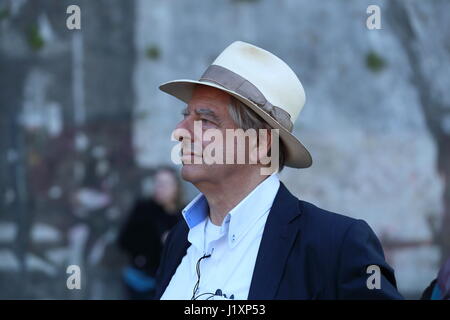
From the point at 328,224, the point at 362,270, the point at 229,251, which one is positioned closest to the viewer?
the point at 362,270

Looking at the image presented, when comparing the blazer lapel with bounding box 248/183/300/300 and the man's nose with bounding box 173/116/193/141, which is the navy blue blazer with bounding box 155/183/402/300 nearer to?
the blazer lapel with bounding box 248/183/300/300

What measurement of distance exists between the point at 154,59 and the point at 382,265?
5013 mm

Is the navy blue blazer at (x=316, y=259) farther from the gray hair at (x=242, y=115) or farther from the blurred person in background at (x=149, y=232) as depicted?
the blurred person in background at (x=149, y=232)

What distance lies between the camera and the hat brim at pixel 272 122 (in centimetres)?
276

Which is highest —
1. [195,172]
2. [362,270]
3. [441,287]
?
[195,172]

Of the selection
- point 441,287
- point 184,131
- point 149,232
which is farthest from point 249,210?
point 149,232

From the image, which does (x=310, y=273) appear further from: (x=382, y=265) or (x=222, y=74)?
(x=222, y=74)

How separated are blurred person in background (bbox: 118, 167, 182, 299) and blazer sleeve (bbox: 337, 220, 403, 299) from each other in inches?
160

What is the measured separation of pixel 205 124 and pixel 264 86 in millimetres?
272

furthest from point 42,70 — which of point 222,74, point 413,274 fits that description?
point 222,74

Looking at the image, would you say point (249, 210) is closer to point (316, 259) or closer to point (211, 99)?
point (316, 259)

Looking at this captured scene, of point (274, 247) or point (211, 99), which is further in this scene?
point (211, 99)

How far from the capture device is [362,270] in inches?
94.0
